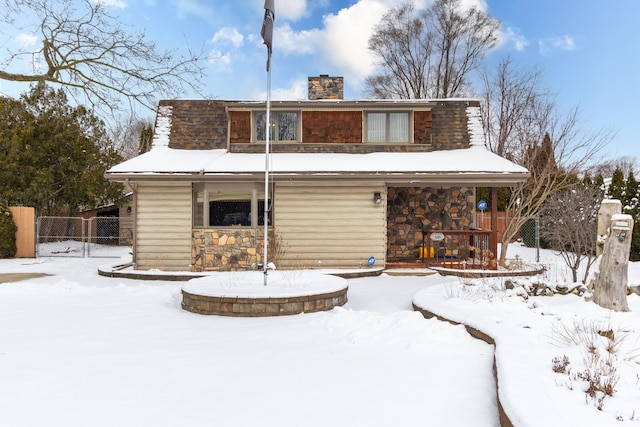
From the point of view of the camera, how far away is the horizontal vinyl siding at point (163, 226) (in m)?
11.6

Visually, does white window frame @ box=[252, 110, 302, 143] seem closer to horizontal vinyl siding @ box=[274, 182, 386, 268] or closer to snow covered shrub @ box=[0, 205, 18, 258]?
horizontal vinyl siding @ box=[274, 182, 386, 268]

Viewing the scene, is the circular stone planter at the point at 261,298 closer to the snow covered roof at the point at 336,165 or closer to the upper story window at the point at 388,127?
the snow covered roof at the point at 336,165

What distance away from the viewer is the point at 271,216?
1175cm

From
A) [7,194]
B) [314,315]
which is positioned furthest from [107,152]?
[314,315]

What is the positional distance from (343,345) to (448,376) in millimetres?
1411

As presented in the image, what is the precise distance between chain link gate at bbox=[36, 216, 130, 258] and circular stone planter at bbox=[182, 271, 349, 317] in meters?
10.8

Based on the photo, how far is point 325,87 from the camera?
14.7 meters

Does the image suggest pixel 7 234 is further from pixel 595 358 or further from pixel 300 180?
pixel 595 358

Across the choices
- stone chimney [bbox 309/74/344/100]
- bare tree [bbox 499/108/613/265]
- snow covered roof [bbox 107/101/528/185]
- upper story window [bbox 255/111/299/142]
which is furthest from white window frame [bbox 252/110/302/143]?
bare tree [bbox 499/108/613/265]

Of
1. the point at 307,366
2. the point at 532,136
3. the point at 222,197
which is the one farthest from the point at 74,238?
the point at 532,136

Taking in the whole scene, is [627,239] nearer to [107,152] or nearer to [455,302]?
[455,302]

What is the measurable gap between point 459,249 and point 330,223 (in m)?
4.66

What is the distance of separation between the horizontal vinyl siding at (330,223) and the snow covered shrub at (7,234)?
11.1 metres

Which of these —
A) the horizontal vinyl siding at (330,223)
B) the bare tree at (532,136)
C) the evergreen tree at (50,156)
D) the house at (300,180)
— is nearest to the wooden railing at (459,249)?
the house at (300,180)
